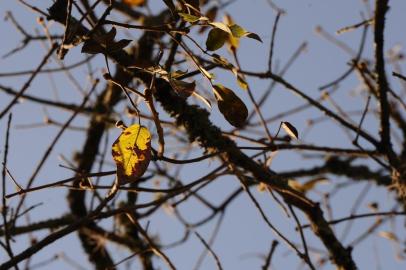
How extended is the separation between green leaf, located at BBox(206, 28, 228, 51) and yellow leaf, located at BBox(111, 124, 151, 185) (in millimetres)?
157

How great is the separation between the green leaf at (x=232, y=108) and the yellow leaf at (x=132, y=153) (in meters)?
0.12

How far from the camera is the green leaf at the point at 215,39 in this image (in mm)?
790

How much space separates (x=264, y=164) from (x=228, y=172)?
30 centimetres

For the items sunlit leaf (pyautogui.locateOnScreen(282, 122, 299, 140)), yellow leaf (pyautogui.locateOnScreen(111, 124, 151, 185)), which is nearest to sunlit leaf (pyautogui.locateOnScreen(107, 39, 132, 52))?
yellow leaf (pyautogui.locateOnScreen(111, 124, 151, 185))

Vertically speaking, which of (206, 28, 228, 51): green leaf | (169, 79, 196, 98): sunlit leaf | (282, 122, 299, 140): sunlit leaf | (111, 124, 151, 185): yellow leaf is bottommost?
(282, 122, 299, 140): sunlit leaf

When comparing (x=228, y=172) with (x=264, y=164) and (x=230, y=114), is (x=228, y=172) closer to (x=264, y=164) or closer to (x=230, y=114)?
(x=264, y=164)

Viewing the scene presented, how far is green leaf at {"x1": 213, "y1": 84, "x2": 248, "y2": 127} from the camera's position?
0.78 meters

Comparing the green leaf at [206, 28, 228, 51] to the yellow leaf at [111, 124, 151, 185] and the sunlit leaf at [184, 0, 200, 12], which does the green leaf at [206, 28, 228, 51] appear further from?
the yellow leaf at [111, 124, 151, 185]

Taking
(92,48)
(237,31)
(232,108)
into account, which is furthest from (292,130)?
(92,48)

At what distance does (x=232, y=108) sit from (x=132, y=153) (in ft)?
0.52

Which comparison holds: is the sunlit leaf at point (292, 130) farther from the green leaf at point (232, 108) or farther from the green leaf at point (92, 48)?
the green leaf at point (92, 48)

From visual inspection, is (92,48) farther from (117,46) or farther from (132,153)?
(132,153)

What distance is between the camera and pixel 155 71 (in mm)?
746

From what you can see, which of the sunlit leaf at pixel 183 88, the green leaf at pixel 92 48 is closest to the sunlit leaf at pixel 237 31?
the sunlit leaf at pixel 183 88
